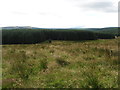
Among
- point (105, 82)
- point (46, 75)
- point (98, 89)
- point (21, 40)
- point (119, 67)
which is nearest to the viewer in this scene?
point (98, 89)

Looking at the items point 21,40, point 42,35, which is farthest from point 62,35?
point 21,40

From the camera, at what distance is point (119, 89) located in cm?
624

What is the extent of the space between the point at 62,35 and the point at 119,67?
169 metres

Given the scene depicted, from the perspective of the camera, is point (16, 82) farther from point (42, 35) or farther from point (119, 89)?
point (42, 35)

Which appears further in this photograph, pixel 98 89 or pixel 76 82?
pixel 76 82

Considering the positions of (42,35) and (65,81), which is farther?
(42,35)

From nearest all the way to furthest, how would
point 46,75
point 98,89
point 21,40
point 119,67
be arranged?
point 98,89, point 46,75, point 119,67, point 21,40

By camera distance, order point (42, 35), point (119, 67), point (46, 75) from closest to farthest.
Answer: point (46, 75)
point (119, 67)
point (42, 35)

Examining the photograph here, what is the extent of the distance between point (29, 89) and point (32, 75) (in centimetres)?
204

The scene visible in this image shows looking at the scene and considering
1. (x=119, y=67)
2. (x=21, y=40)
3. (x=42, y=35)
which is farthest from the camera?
(x=42, y=35)

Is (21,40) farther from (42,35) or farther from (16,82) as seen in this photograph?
(16,82)

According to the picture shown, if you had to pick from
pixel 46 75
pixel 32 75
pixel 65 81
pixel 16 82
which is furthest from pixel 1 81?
pixel 65 81

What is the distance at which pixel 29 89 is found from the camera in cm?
632

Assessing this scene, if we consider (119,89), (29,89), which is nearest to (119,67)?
(119,89)
